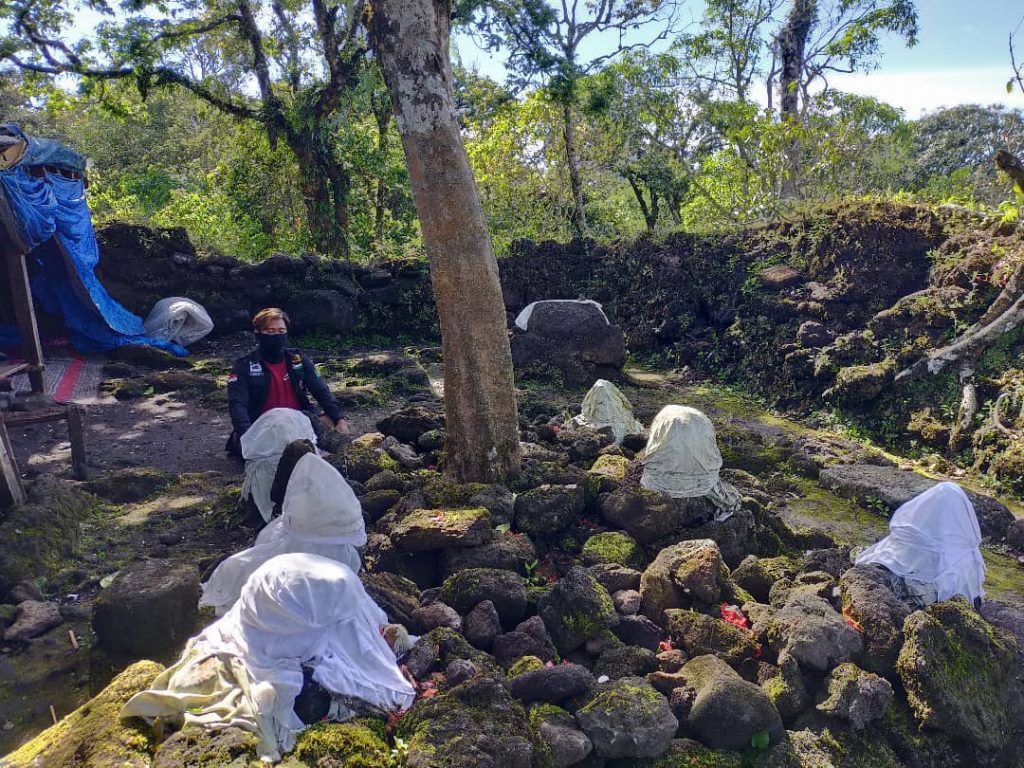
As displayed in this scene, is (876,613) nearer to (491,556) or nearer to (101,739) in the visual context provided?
(491,556)

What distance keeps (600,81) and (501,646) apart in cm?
1325

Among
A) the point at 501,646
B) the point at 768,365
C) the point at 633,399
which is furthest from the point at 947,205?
the point at 501,646

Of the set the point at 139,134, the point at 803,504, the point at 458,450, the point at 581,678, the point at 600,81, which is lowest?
the point at 803,504

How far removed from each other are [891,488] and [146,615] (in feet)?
19.7

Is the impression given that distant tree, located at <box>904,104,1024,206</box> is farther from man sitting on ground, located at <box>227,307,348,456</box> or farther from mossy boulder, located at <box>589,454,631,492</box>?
man sitting on ground, located at <box>227,307,348,456</box>

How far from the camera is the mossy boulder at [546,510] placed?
196 inches

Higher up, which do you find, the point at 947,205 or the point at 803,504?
the point at 947,205

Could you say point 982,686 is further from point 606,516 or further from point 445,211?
point 445,211

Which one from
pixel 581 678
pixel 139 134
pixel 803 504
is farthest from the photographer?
pixel 139 134

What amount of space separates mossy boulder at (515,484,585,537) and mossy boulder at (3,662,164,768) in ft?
7.72

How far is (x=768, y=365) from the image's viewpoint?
1080 cm

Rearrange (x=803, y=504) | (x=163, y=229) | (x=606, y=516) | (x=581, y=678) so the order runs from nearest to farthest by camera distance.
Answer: (x=581, y=678) → (x=606, y=516) → (x=803, y=504) → (x=163, y=229)

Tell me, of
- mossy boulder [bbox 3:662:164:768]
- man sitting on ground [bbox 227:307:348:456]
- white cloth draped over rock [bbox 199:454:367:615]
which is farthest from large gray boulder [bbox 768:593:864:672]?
man sitting on ground [bbox 227:307:348:456]

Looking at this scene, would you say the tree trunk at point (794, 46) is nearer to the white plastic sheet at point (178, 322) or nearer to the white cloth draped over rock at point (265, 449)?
the white plastic sheet at point (178, 322)
